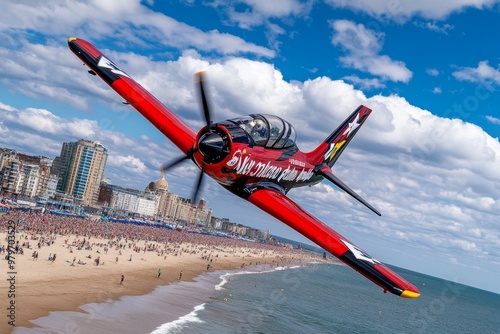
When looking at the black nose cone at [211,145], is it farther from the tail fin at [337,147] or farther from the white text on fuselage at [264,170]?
the tail fin at [337,147]

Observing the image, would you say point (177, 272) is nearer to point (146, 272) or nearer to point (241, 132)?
point (146, 272)

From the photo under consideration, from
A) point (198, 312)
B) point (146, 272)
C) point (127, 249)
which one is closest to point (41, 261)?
point (146, 272)

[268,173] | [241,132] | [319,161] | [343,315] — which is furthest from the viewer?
[343,315]

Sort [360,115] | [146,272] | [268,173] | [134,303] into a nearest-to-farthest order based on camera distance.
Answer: [268,173]
[360,115]
[134,303]
[146,272]

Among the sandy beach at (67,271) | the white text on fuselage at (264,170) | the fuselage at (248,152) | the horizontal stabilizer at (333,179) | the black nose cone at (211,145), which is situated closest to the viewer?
the black nose cone at (211,145)

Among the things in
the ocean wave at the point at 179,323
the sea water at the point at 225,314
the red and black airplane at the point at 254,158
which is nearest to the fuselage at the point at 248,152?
the red and black airplane at the point at 254,158

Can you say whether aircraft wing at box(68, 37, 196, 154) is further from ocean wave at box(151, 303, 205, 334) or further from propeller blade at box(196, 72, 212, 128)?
ocean wave at box(151, 303, 205, 334)

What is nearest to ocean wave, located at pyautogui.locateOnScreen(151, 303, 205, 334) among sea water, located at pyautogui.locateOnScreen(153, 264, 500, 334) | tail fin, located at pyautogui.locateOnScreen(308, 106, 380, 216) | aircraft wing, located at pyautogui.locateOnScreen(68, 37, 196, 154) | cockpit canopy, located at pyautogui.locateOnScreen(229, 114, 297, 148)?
sea water, located at pyautogui.locateOnScreen(153, 264, 500, 334)
